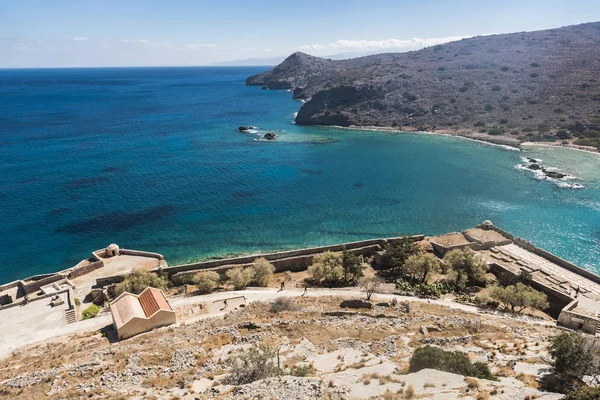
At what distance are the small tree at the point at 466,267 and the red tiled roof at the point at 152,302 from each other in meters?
27.0

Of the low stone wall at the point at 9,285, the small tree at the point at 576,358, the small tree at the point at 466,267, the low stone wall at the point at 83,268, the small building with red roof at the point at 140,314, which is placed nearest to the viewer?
the small tree at the point at 576,358

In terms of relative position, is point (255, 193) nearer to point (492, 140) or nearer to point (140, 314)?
point (140, 314)

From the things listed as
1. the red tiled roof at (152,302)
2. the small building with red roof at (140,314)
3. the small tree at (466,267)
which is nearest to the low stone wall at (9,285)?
the small building with red roof at (140,314)

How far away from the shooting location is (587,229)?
49844 mm

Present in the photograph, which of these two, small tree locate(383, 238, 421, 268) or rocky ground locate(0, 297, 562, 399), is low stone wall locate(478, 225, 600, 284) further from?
rocky ground locate(0, 297, 562, 399)

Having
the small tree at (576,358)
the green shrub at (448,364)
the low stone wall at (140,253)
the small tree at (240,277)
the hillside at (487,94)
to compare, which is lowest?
the low stone wall at (140,253)

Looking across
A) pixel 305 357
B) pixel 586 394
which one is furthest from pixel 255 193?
pixel 586 394

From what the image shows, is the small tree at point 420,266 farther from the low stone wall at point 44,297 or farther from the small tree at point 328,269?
the low stone wall at point 44,297

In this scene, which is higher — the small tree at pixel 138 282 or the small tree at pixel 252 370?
the small tree at pixel 252 370

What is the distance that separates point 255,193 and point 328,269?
30.0 meters

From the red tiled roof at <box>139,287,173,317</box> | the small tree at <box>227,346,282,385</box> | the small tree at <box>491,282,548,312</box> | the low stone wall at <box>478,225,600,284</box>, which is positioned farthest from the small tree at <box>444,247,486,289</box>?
the red tiled roof at <box>139,287,173,317</box>

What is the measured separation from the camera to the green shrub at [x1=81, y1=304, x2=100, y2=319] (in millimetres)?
32062

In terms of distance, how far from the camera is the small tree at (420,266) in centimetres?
3788

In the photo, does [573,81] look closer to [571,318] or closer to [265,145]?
[265,145]
